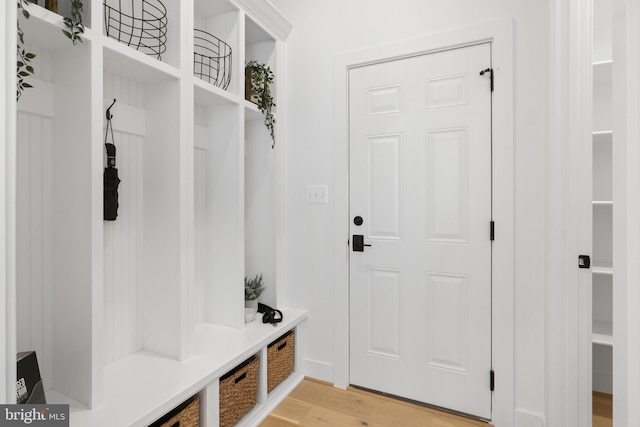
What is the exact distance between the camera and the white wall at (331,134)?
66.0 inches

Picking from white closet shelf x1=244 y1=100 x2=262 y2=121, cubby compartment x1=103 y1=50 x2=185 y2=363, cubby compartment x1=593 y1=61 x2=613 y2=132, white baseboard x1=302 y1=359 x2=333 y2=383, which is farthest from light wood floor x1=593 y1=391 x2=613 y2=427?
white closet shelf x1=244 y1=100 x2=262 y2=121

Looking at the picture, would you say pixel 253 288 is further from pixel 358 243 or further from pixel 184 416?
pixel 184 416

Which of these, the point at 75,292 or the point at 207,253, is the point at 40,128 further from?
the point at 207,253

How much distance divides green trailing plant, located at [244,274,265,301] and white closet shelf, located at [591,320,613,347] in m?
1.88

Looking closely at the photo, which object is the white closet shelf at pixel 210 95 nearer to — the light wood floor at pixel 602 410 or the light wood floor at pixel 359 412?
the light wood floor at pixel 359 412

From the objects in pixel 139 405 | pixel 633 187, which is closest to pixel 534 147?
pixel 633 187

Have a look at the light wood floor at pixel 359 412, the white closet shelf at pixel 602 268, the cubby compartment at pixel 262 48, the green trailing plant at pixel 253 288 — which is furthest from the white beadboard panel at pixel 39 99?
the white closet shelf at pixel 602 268

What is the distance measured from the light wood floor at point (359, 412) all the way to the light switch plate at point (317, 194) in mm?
1200

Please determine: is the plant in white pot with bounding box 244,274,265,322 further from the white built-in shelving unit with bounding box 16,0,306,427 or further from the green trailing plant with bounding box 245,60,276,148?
the green trailing plant with bounding box 245,60,276,148

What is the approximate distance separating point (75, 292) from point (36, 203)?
0.37 m

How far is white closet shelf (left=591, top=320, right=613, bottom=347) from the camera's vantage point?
5.72ft

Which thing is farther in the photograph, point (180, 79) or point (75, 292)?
point (180, 79)

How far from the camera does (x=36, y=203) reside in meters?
1.27

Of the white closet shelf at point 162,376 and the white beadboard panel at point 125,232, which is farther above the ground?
the white beadboard panel at point 125,232
